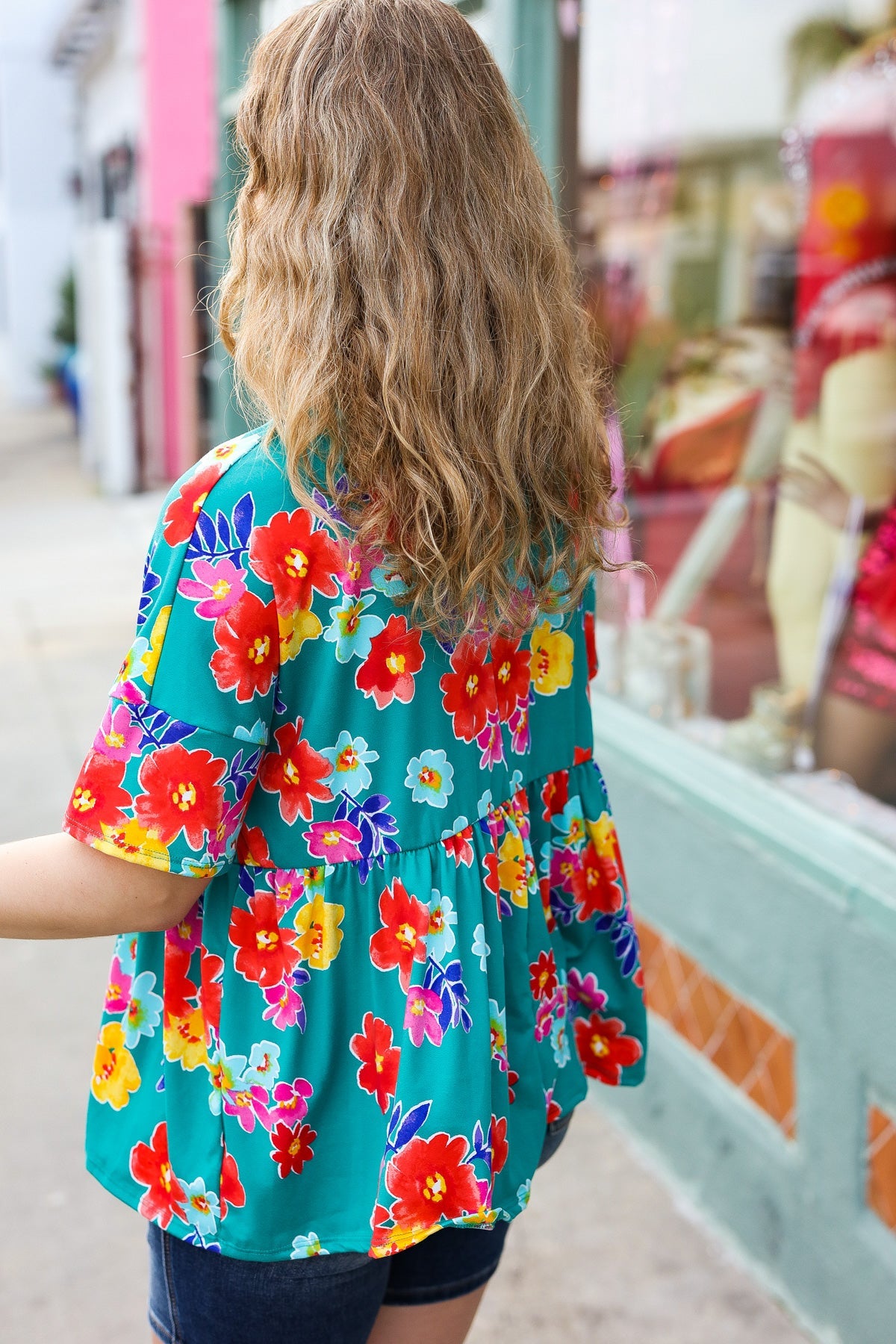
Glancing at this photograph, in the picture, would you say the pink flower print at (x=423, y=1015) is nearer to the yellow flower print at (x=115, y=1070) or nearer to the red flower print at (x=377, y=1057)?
the red flower print at (x=377, y=1057)

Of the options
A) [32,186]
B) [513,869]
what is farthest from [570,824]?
[32,186]

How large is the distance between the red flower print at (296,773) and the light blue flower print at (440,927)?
0.14 m

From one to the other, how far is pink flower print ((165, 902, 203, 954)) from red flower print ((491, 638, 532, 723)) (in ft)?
1.13

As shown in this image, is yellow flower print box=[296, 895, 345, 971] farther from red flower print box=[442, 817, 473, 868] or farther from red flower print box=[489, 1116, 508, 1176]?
red flower print box=[489, 1116, 508, 1176]

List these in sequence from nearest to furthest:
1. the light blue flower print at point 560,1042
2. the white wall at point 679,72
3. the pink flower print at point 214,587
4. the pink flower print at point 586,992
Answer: the pink flower print at point 214,587 < the light blue flower print at point 560,1042 < the pink flower print at point 586,992 < the white wall at point 679,72

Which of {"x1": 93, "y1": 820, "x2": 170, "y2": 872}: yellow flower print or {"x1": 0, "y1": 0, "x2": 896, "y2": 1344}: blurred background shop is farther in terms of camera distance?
{"x1": 0, "y1": 0, "x2": 896, "y2": 1344}: blurred background shop

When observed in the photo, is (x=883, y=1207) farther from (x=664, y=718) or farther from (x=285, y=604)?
(x=285, y=604)

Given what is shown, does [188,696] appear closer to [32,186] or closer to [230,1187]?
[230,1187]

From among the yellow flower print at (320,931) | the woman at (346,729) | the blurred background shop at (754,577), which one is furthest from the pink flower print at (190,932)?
the blurred background shop at (754,577)

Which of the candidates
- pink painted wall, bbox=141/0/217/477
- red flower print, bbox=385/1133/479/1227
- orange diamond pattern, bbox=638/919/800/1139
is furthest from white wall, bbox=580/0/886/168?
pink painted wall, bbox=141/0/217/477

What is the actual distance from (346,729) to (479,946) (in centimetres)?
24

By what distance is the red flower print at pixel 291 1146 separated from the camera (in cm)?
115

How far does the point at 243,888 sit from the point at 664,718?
1.99 m

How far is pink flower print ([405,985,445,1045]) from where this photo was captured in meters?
1.15
